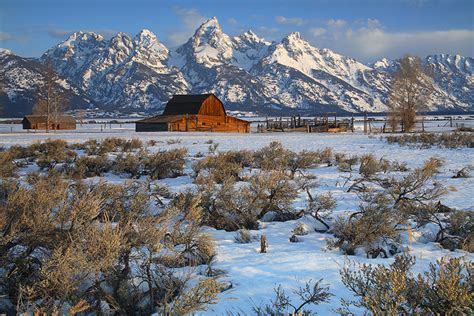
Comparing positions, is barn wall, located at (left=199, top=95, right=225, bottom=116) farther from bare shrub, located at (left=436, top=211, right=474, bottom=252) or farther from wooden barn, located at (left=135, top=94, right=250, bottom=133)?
bare shrub, located at (left=436, top=211, right=474, bottom=252)

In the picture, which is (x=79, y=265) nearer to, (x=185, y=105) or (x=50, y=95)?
(x=185, y=105)

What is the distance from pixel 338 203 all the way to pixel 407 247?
3.08m

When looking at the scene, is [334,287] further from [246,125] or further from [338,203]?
[246,125]

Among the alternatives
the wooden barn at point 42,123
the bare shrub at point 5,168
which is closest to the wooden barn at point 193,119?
the wooden barn at point 42,123

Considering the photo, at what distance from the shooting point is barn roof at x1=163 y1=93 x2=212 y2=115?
52.5m

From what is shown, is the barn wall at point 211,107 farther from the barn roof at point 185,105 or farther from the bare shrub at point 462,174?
the bare shrub at point 462,174

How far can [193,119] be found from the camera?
4991 centimetres

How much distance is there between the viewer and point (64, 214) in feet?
16.5

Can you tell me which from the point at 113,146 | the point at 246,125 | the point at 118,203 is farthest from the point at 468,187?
the point at 246,125

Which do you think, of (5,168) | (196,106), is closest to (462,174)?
(5,168)

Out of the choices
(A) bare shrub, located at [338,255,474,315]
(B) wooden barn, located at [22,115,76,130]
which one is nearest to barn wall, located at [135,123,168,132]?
(B) wooden barn, located at [22,115,76,130]

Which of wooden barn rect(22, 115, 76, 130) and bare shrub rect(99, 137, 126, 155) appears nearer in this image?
bare shrub rect(99, 137, 126, 155)

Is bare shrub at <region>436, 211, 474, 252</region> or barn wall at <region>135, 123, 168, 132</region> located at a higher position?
barn wall at <region>135, 123, 168, 132</region>

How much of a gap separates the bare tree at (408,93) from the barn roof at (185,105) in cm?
2287
